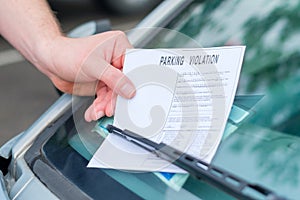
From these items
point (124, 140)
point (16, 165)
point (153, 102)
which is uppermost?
point (153, 102)

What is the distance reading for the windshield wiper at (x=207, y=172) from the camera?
1335 mm

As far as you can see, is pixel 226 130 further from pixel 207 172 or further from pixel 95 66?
A: pixel 95 66

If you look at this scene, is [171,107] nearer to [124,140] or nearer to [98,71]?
[124,140]

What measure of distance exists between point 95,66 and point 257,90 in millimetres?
461

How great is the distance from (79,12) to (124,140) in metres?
5.66

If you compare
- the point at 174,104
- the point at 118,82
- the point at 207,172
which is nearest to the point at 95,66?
the point at 118,82

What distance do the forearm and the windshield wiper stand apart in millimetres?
A: 616

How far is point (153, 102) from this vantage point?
1602 millimetres

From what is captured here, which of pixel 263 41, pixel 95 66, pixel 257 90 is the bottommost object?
pixel 95 66

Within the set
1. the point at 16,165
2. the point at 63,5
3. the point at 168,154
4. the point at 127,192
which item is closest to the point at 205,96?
the point at 168,154

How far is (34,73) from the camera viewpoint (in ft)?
18.2

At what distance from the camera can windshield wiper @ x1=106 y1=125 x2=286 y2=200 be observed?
133 centimetres

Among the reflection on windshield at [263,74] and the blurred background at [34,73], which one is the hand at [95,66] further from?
the blurred background at [34,73]

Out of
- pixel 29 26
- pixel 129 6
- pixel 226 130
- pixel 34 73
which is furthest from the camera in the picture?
pixel 129 6
